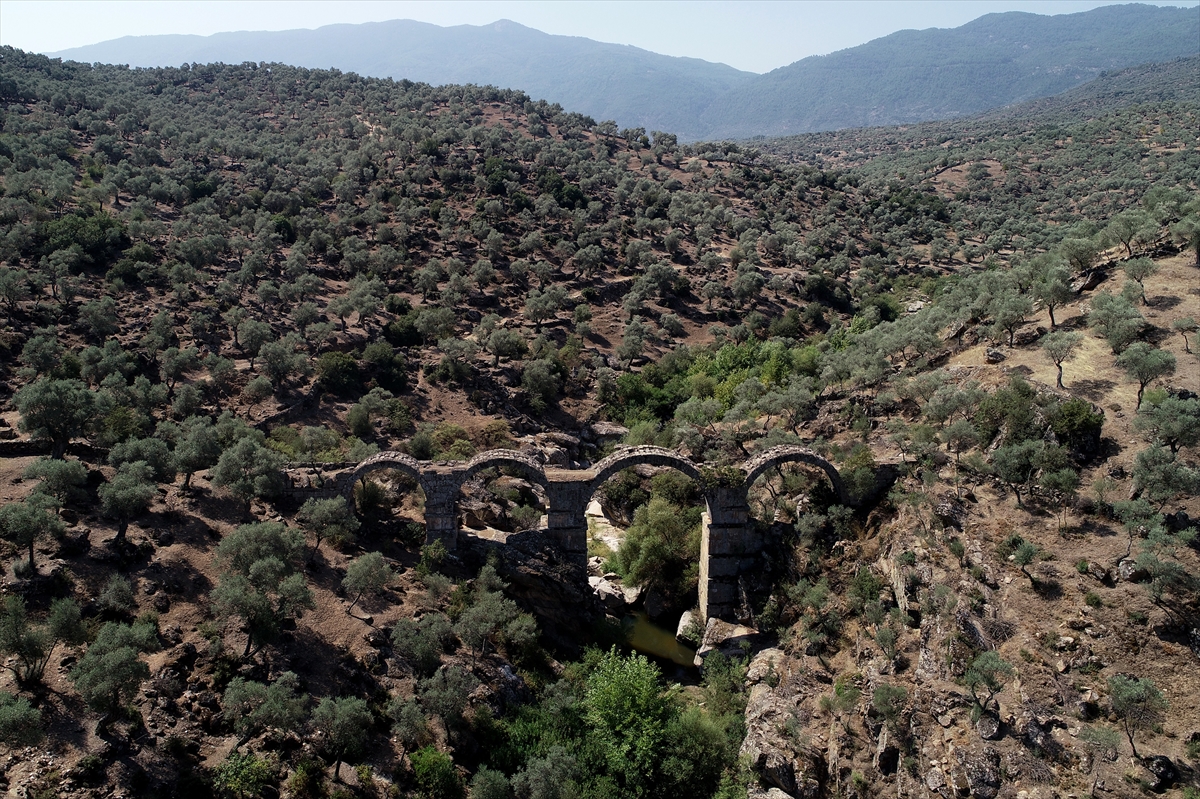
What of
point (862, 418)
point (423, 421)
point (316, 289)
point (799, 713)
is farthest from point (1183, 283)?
point (316, 289)

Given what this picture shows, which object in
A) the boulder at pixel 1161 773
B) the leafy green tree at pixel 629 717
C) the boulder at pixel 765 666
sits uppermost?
the boulder at pixel 1161 773

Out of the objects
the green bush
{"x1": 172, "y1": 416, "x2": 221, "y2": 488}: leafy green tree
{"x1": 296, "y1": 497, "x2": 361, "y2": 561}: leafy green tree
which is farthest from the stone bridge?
the green bush

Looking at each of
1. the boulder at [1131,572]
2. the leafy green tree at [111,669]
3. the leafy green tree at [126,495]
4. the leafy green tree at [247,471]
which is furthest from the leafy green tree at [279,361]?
the boulder at [1131,572]

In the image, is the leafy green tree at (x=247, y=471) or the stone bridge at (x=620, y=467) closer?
the leafy green tree at (x=247, y=471)

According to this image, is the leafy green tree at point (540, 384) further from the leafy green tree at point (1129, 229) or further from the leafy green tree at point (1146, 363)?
the leafy green tree at point (1129, 229)

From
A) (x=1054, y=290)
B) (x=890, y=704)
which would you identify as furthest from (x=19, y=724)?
(x=1054, y=290)

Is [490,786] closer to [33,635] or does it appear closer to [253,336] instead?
[33,635]
